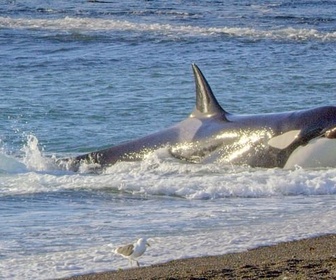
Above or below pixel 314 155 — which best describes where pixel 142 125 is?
below

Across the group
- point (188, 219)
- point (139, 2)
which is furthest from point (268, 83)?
point (139, 2)

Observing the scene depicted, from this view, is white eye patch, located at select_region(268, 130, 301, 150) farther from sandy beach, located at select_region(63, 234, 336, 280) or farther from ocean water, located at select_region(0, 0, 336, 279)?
sandy beach, located at select_region(63, 234, 336, 280)

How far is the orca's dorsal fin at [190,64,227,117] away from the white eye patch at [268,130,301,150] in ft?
3.22

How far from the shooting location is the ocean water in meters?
9.81

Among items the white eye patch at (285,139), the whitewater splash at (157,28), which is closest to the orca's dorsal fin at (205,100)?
the white eye patch at (285,139)

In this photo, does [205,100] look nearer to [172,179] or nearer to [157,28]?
[172,179]

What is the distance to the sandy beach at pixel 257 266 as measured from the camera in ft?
25.8

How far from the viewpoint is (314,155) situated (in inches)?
528

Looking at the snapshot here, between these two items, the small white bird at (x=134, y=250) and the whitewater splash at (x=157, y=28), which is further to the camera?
the whitewater splash at (x=157, y=28)

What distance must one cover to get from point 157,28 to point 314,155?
2182cm

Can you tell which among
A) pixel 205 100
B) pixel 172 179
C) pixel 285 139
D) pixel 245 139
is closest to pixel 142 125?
pixel 205 100

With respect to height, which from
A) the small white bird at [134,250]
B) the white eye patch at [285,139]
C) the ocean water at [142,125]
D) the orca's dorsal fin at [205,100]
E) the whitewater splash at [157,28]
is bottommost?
the whitewater splash at [157,28]

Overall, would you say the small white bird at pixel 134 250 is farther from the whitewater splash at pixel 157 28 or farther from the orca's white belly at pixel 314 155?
the whitewater splash at pixel 157 28

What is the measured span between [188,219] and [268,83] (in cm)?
1214
